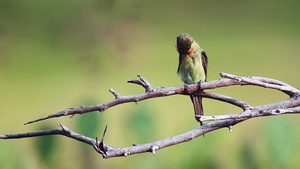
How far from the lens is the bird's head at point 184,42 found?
42.1 inches

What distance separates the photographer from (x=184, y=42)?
1.08m

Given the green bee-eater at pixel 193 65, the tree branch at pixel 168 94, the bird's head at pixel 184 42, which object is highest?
the bird's head at pixel 184 42

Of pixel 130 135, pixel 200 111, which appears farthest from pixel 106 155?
pixel 130 135

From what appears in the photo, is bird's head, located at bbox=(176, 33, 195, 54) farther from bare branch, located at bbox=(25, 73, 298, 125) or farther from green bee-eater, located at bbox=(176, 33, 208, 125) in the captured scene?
bare branch, located at bbox=(25, 73, 298, 125)

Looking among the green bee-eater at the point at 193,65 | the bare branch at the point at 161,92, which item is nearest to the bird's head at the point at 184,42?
the green bee-eater at the point at 193,65

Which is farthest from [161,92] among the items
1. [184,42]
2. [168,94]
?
[184,42]

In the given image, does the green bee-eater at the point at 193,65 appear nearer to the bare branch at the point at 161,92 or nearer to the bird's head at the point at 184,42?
the bird's head at the point at 184,42

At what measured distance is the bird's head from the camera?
1070 mm

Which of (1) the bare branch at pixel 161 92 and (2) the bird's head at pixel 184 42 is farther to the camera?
(2) the bird's head at pixel 184 42

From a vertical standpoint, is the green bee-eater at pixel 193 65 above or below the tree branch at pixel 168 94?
above

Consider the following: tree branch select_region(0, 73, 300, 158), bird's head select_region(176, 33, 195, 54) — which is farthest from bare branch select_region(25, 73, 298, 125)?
bird's head select_region(176, 33, 195, 54)

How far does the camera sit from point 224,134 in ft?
4.05

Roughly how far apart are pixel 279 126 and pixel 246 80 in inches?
24.2

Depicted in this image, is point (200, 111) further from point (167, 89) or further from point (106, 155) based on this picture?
point (106, 155)
